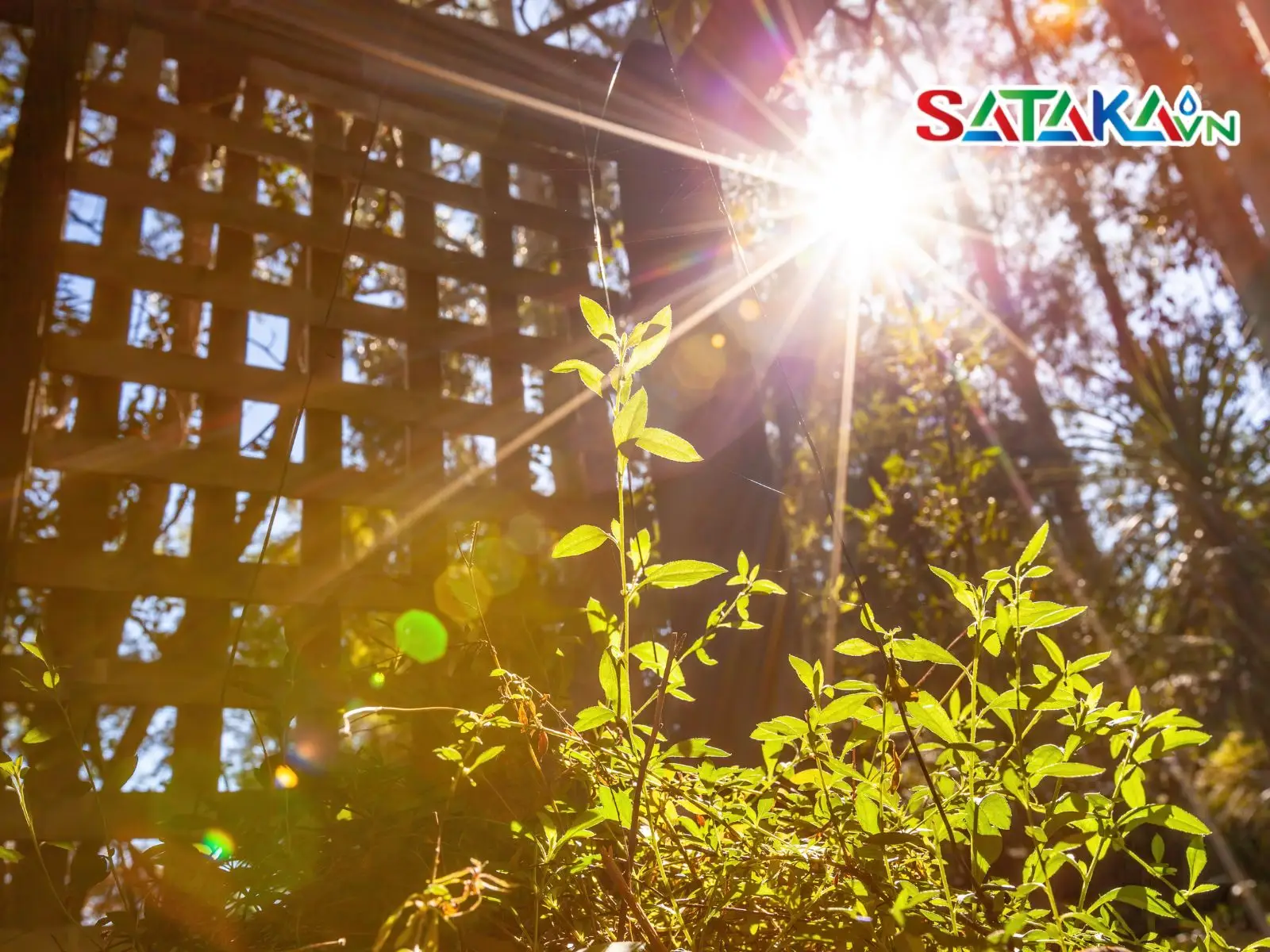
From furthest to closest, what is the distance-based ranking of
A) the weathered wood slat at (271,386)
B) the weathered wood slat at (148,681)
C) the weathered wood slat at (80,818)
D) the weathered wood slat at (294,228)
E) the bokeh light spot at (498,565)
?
the weathered wood slat at (294,228), the weathered wood slat at (271,386), the weathered wood slat at (148,681), the weathered wood slat at (80,818), the bokeh light spot at (498,565)

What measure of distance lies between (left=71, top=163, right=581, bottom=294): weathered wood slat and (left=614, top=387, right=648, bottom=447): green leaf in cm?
151

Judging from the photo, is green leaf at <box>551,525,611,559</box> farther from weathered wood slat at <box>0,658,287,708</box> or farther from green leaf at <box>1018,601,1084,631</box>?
weathered wood slat at <box>0,658,287,708</box>

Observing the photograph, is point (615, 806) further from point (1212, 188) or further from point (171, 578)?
point (1212, 188)

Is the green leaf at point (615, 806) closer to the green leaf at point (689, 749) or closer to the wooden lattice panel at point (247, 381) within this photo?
the green leaf at point (689, 749)

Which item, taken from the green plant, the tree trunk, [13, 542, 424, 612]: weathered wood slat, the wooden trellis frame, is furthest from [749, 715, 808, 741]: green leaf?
the tree trunk

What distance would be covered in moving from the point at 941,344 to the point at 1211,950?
8.31 feet

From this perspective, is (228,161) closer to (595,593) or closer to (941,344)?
(595,593)

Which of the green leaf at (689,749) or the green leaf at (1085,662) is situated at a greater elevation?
the green leaf at (1085,662)

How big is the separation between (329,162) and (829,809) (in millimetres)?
2057

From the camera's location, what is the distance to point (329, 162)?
2068 mm

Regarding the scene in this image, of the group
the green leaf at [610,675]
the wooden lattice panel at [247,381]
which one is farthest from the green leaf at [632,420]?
the wooden lattice panel at [247,381]

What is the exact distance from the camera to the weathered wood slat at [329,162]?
6.40 feet

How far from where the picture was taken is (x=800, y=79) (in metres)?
6.27

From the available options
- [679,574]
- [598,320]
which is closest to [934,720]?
[679,574]
